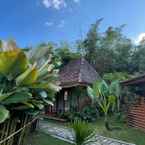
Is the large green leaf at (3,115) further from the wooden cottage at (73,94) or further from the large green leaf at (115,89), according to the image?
the wooden cottage at (73,94)

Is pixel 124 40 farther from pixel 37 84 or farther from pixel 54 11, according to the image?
pixel 37 84

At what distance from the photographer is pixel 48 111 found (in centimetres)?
1486

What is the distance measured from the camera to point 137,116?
32.2 feet

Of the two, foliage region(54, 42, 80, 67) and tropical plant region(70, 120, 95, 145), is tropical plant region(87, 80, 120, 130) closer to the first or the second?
tropical plant region(70, 120, 95, 145)

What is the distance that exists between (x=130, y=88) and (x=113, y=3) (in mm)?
5774

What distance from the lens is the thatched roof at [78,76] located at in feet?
42.7

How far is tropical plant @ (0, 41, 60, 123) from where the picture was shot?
2.85 m

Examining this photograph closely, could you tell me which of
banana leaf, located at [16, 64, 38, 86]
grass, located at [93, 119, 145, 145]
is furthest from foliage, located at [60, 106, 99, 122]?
banana leaf, located at [16, 64, 38, 86]

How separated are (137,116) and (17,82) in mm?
8252

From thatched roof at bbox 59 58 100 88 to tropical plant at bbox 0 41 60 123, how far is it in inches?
368

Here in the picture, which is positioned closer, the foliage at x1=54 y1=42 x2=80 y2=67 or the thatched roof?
the thatched roof

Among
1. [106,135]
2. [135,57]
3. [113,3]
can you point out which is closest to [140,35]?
[135,57]

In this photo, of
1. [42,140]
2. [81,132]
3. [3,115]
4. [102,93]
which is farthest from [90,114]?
[3,115]

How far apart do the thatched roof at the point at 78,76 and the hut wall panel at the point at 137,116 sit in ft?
12.3
